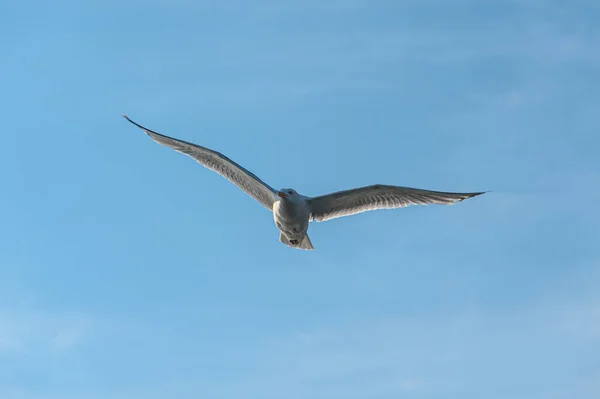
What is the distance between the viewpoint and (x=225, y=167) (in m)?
23.9

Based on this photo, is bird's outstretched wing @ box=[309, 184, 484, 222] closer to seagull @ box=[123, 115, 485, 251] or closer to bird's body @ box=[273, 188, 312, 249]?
seagull @ box=[123, 115, 485, 251]

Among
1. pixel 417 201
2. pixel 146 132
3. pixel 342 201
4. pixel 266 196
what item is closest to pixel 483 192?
pixel 417 201

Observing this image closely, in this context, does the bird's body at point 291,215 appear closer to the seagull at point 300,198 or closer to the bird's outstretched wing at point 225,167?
the seagull at point 300,198

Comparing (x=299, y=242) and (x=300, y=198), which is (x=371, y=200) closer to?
(x=300, y=198)

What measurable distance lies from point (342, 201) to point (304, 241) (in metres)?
1.52

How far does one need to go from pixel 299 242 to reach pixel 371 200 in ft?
7.57

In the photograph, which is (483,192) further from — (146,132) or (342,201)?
(146,132)

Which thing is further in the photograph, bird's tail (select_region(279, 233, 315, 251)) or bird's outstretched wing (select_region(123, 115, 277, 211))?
bird's outstretched wing (select_region(123, 115, 277, 211))

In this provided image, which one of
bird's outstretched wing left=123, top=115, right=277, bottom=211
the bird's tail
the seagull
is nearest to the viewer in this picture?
the seagull

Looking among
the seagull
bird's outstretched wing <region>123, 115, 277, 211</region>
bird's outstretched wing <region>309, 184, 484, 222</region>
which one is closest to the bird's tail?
the seagull

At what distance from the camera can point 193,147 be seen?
942 inches

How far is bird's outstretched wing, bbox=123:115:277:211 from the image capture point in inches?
917

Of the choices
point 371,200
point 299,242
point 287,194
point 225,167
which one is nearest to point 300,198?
point 287,194

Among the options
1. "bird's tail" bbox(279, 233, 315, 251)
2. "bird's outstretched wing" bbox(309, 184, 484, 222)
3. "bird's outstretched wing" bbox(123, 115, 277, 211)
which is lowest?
"bird's tail" bbox(279, 233, 315, 251)
